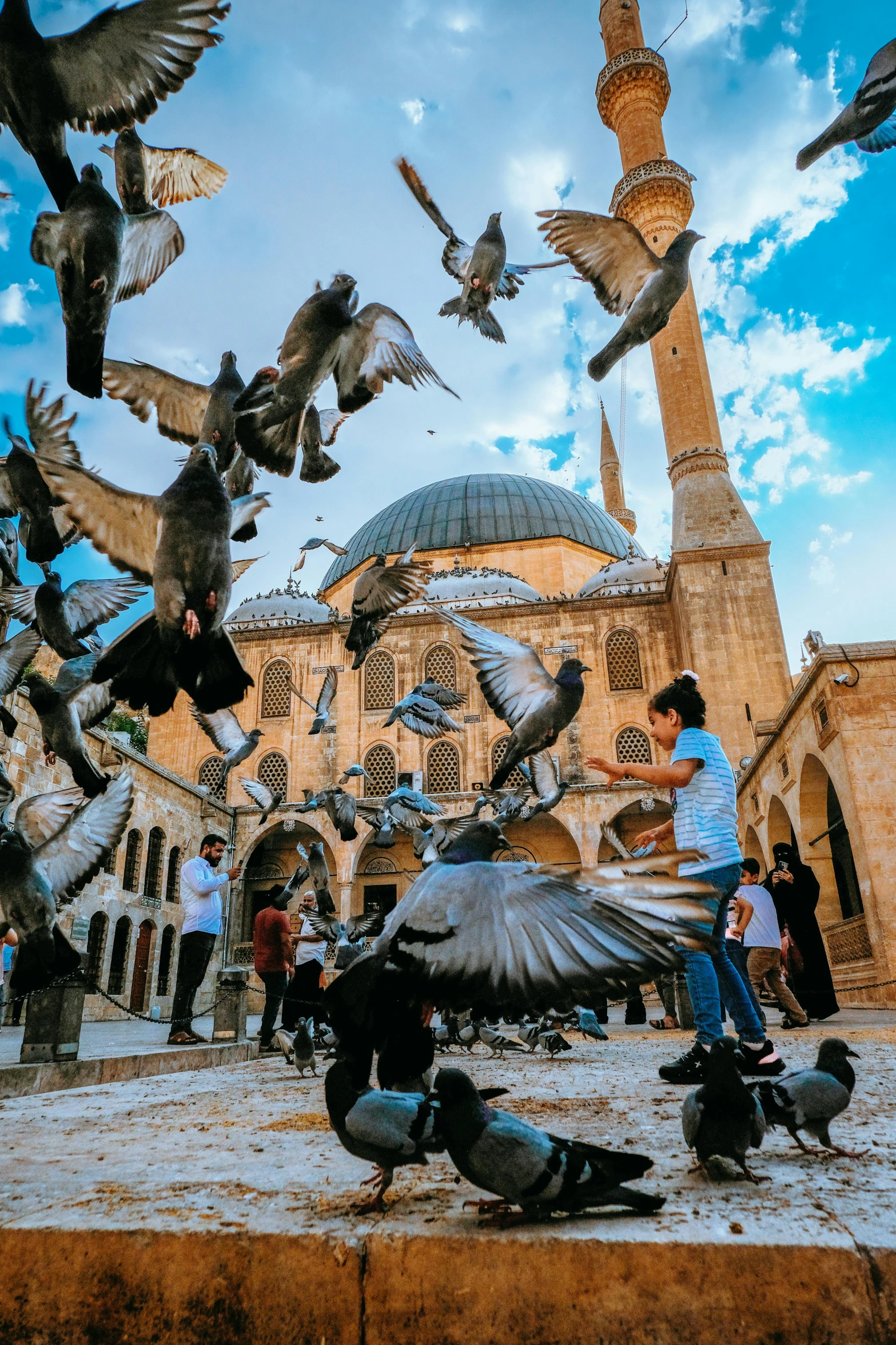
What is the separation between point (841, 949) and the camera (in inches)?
454

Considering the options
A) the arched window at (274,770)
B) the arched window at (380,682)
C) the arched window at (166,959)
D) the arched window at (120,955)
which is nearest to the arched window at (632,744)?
the arched window at (380,682)

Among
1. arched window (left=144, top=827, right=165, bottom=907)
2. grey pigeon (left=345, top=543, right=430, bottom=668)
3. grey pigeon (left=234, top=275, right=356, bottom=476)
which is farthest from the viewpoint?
arched window (left=144, top=827, right=165, bottom=907)

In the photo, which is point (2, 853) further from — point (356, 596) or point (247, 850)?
point (247, 850)

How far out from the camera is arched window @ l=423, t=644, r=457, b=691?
25000 millimetres

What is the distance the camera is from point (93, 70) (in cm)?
183

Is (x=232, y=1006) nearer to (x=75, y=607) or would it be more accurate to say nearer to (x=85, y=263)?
(x=75, y=607)

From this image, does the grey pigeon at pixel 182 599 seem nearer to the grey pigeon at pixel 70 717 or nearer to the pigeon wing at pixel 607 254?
the grey pigeon at pixel 70 717

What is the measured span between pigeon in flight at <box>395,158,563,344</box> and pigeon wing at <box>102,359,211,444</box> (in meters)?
1.05

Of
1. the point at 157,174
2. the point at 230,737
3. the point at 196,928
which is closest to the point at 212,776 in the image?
the point at 230,737

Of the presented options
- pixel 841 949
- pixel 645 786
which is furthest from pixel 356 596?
pixel 645 786

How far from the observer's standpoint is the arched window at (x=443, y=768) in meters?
23.9

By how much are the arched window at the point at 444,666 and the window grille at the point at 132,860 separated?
9.95 meters

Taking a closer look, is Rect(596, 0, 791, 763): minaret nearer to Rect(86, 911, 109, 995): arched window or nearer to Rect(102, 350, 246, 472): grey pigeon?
Rect(86, 911, 109, 995): arched window

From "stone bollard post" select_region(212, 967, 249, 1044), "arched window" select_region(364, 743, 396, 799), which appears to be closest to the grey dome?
"arched window" select_region(364, 743, 396, 799)
